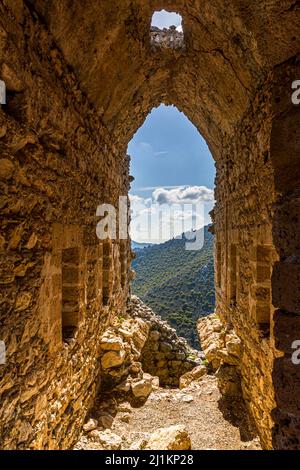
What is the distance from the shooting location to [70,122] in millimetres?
3684

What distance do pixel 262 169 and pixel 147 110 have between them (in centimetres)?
416

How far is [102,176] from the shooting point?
18.7ft

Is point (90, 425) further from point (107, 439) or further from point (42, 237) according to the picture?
point (42, 237)

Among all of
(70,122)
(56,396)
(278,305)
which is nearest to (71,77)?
(70,122)

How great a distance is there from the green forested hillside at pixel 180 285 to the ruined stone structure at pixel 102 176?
18157 mm

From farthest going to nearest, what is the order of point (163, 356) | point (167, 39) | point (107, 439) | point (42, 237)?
point (163, 356), point (167, 39), point (107, 439), point (42, 237)

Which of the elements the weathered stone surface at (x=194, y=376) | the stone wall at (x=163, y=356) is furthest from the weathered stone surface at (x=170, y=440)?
the stone wall at (x=163, y=356)

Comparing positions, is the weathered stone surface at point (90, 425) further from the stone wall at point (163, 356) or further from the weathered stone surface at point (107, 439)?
the stone wall at point (163, 356)

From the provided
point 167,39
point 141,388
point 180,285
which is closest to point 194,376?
point 141,388

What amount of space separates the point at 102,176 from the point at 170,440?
14.7 feet

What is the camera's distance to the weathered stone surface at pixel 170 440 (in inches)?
152

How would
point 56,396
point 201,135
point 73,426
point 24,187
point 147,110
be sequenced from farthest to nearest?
point 201,135 < point 147,110 < point 73,426 < point 56,396 < point 24,187

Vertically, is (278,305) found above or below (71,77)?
below
